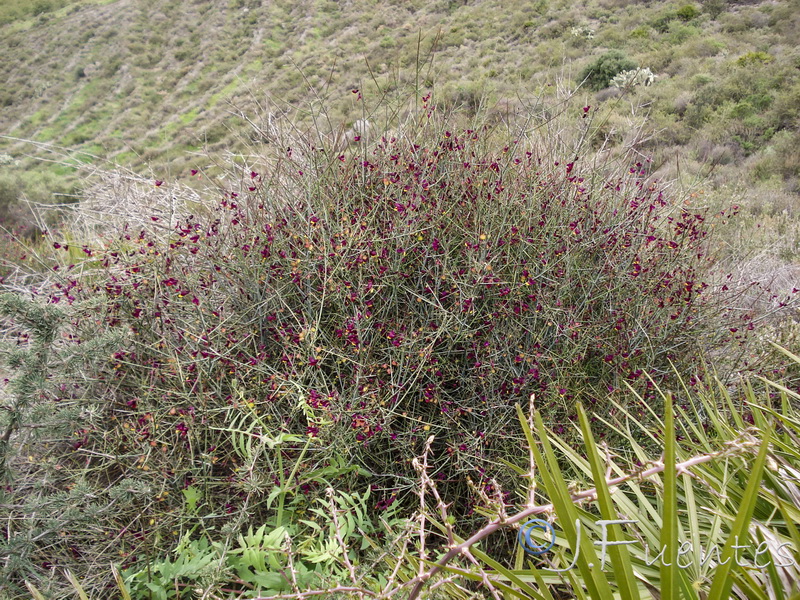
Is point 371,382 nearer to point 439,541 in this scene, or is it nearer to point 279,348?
point 279,348

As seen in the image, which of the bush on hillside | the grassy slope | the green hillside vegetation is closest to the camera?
the green hillside vegetation

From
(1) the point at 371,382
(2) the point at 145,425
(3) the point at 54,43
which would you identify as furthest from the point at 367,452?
(3) the point at 54,43

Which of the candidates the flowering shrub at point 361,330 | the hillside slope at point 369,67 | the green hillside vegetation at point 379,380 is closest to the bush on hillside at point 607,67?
the hillside slope at point 369,67

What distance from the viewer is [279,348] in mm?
2441

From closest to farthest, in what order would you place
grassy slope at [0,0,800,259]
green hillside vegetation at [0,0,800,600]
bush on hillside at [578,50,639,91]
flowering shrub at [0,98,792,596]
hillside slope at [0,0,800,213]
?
green hillside vegetation at [0,0,800,600] < flowering shrub at [0,98,792,596] < grassy slope at [0,0,800,259] < hillside slope at [0,0,800,213] < bush on hillside at [578,50,639,91]

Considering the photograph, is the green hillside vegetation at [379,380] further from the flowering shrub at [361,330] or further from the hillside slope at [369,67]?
the hillside slope at [369,67]

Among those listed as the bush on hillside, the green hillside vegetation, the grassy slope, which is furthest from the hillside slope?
the green hillside vegetation

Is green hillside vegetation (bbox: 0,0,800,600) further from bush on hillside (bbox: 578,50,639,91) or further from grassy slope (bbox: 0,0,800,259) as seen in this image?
bush on hillside (bbox: 578,50,639,91)

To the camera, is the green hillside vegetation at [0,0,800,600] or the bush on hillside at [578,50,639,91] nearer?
A: the green hillside vegetation at [0,0,800,600]

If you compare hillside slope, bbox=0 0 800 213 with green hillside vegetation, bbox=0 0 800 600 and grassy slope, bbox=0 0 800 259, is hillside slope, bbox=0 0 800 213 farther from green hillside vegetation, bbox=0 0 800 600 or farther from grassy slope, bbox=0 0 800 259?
green hillside vegetation, bbox=0 0 800 600

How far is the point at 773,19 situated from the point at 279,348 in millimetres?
17102

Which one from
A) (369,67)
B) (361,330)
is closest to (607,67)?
(369,67)

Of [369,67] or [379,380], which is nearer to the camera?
[379,380]

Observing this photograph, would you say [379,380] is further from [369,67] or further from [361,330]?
[369,67]
